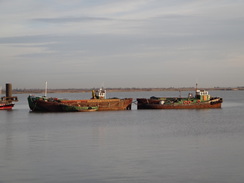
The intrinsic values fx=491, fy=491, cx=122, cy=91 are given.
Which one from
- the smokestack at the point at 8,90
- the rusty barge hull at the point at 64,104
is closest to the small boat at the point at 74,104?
the rusty barge hull at the point at 64,104

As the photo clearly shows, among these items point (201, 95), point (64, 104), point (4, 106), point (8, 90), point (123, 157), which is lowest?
point (123, 157)

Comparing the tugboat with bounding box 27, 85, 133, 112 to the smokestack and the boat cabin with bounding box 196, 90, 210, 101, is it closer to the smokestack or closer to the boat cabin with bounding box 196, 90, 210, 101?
the boat cabin with bounding box 196, 90, 210, 101

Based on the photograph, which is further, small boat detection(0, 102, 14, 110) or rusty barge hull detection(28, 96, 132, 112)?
small boat detection(0, 102, 14, 110)

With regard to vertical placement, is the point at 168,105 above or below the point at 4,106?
above

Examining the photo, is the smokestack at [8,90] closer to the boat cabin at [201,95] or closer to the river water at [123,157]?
the boat cabin at [201,95]

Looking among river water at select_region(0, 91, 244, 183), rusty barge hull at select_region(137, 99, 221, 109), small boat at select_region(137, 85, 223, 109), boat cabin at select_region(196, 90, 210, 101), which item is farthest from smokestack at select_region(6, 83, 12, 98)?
river water at select_region(0, 91, 244, 183)

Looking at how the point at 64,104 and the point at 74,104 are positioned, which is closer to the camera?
the point at 64,104

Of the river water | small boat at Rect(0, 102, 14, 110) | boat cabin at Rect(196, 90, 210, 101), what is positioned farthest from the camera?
small boat at Rect(0, 102, 14, 110)

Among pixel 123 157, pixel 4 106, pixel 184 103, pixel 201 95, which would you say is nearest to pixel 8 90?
pixel 4 106

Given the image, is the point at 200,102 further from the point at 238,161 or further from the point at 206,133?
the point at 238,161

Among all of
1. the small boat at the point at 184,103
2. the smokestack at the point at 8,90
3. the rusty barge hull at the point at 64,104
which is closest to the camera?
the rusty barge hull at the point at 64,104

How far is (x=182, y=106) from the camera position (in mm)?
83625

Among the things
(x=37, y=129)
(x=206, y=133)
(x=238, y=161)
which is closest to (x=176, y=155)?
(x=238, y=161)

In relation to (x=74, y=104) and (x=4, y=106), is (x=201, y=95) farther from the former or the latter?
(x=4, y=106)
